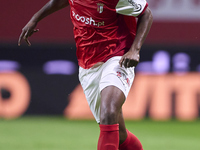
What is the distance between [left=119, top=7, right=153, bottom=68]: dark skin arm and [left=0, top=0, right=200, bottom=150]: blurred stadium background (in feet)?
15.8

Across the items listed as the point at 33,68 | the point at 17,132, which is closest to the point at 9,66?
the point at 33,68

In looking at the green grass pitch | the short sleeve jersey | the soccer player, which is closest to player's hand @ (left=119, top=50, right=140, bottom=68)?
the soccer player

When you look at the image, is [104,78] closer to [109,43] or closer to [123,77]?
[123,77]

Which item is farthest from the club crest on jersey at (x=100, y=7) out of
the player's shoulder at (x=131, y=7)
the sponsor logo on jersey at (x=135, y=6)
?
the sponsor logo on jersey at (x=135, y=6)

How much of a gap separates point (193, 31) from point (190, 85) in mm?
1078

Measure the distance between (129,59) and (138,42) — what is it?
0.22m

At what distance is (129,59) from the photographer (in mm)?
3660

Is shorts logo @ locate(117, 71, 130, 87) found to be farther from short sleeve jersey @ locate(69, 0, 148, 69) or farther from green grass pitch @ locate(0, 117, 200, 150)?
green grass pitch @ locate(0, 117, 200, 150)

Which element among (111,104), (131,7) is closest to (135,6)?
(131,7)

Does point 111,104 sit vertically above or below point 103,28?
below

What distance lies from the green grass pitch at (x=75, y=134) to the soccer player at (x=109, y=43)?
205 cm

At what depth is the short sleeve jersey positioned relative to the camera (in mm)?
3988

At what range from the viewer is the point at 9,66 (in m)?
9.23

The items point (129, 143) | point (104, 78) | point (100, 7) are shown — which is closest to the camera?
point (104, 78)
